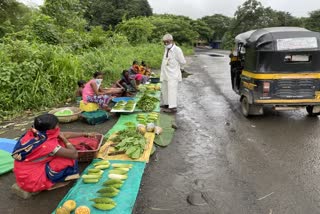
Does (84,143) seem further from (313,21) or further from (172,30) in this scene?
(313,21)

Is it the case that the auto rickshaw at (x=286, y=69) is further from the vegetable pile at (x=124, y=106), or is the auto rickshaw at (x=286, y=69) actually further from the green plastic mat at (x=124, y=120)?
the vegetable pile at (x=124, y=106)

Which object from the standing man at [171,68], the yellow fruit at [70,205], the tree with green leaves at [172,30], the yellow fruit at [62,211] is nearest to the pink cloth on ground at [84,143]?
the yellow fruit at [70,205]

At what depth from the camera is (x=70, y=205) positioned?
3191 millimetres

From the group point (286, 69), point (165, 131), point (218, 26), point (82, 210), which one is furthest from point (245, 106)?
point (218, 26)

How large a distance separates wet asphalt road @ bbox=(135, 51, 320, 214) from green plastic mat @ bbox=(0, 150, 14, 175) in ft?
7.03

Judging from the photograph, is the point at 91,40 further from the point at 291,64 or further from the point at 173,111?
the point at 291,64

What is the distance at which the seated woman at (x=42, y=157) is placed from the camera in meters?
3.54

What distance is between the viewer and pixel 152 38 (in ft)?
102

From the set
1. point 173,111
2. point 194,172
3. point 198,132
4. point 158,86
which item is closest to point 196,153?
point 194,172

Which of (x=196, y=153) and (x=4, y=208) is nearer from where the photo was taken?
(x=4, y=208)

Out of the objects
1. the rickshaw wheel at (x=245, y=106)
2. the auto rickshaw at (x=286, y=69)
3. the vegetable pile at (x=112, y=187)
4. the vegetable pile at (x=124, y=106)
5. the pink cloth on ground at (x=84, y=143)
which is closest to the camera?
the vegetable pile at (x=112, y=187)

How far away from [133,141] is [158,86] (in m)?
6.18

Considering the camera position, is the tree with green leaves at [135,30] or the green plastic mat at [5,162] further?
the tree with green leaves at [135,30]

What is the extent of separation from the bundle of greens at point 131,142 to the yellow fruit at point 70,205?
135cm
